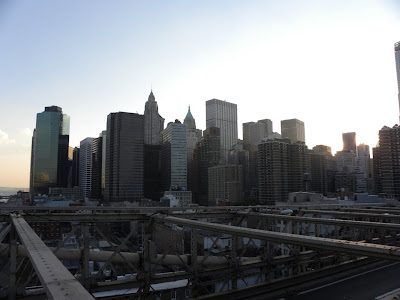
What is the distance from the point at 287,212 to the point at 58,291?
586 inches

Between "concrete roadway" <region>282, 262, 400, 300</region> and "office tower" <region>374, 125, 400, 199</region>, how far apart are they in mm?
126580

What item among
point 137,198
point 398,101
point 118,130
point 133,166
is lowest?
point 137,198

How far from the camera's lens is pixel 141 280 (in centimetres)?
1187

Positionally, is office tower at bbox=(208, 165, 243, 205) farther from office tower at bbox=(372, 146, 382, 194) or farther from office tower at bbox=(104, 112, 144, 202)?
office tower at bbox=(372, 146, 382, 194)

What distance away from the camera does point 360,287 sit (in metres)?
13.9

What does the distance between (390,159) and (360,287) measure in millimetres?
136616

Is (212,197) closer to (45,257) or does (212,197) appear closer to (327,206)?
(327,206)

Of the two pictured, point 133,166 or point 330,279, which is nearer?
point 330,279

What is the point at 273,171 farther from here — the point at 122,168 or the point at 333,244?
the point at 333,244

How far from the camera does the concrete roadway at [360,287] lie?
1249 centimetres

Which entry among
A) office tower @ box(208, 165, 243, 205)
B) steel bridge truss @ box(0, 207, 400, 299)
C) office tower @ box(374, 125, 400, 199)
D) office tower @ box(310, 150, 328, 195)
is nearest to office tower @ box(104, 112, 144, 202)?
office tower @ box(208, 165, 243, 205)

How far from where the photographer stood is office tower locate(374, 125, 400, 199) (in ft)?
409

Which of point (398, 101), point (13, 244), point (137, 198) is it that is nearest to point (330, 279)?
point (13, 244)

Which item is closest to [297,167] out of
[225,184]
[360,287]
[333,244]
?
[225,184]
